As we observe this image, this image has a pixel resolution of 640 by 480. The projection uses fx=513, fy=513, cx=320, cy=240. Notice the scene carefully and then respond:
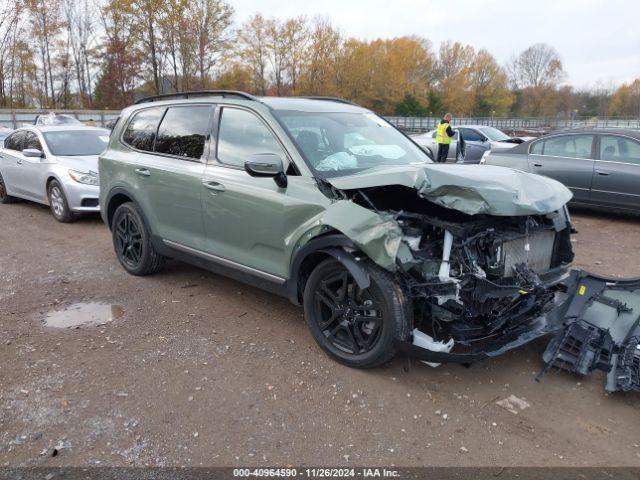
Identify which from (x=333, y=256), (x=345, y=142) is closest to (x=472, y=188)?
(x=333, y=256)

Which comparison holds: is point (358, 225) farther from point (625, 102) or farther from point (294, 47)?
point (625, 102)

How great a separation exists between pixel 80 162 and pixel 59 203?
2.51 feet

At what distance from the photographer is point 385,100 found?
65.2 metres

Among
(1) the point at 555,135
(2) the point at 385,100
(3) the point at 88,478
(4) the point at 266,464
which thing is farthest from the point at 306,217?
(2) the point at 385,100

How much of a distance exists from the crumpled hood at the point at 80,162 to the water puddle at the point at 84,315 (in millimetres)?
4027

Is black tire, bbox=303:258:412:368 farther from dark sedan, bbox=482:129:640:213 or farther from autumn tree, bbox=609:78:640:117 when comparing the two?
autumn tree, bbox=609:78:640:117

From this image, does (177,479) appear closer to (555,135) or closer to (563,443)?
(563,443)

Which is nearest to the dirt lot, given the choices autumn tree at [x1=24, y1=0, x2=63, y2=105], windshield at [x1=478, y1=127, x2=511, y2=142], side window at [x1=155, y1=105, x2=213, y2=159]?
side window at [x1=155, y1=105, x2=213, y2=159]

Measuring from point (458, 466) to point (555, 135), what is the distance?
302 inches

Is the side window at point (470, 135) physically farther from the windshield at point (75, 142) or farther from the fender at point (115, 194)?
the fender at point (115, 194)

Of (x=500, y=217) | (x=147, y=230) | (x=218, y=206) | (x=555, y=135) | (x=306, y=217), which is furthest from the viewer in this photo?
(x=555, y=135)

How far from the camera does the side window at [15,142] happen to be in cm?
953

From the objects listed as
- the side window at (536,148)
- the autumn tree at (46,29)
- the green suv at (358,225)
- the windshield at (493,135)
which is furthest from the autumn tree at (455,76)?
the green suv at (358,225)

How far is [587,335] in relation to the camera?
3.46 m
